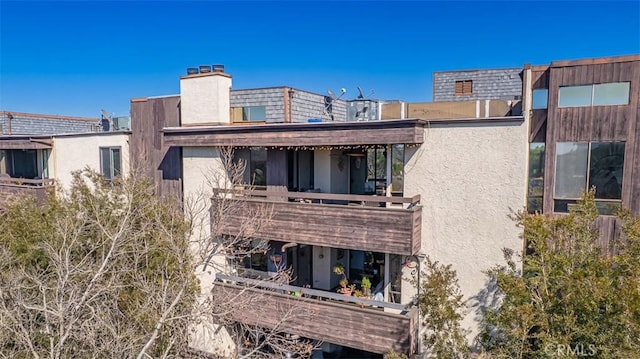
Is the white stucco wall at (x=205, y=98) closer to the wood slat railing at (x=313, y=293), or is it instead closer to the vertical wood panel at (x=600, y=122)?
the wood slat railing at (x=313, y=293)

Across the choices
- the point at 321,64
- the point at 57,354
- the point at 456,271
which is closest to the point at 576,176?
the point at 456,271

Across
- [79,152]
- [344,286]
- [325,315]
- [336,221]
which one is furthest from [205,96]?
[325,315]

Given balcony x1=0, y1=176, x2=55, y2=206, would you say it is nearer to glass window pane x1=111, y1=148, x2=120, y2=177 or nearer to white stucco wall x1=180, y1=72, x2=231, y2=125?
glass window pane x1=111, y1=148, x2=120, y2=177

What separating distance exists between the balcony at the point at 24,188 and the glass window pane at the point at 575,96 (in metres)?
21.4

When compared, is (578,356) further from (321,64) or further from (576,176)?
(321,64)

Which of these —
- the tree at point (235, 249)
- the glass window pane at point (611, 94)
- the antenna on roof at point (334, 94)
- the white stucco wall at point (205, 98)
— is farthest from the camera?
the antenna on roof at point (334, 94)

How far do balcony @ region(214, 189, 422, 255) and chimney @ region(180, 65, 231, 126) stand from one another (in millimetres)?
3542

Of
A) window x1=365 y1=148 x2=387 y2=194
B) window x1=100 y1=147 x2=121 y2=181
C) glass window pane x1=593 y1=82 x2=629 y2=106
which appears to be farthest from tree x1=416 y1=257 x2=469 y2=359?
window x1=100 y1=147 x2=121 y2=181

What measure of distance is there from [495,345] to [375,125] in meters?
6.77

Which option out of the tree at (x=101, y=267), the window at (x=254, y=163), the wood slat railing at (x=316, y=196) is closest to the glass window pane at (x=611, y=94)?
the wood slat railing at (x=316, y=196)

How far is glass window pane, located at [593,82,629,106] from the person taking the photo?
10.3 meters

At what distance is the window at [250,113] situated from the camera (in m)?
16.3

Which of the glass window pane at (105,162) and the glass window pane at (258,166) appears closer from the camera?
the glass window pane at (258,166)

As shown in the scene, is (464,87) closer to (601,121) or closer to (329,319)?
(601,121)
